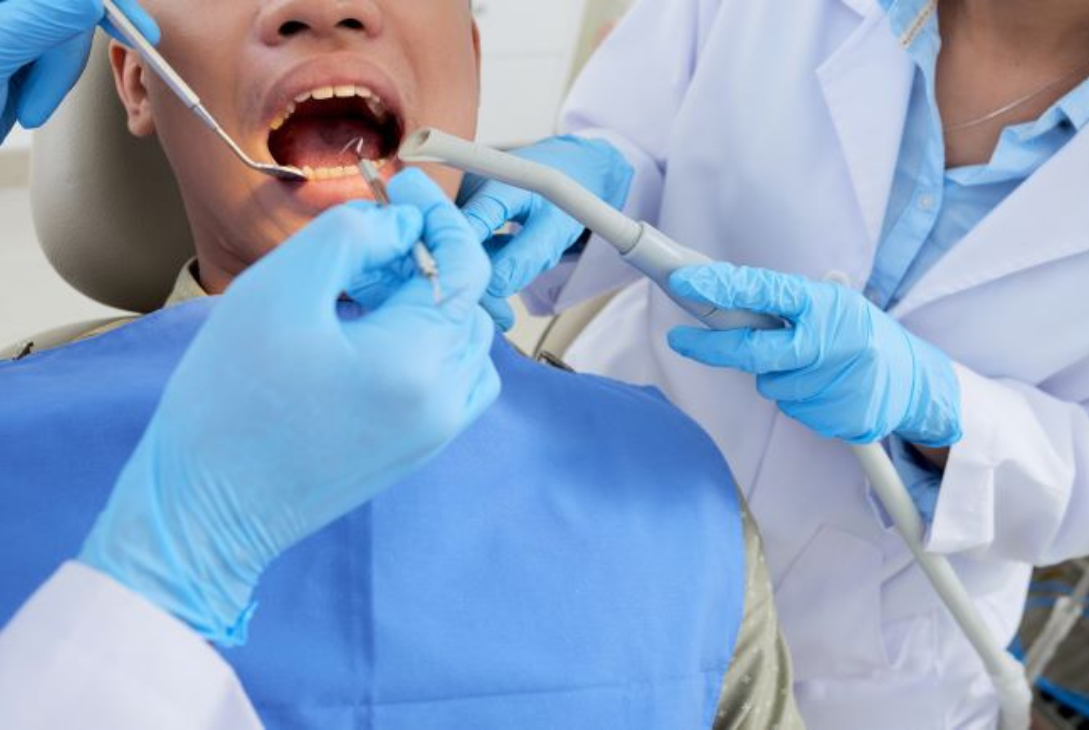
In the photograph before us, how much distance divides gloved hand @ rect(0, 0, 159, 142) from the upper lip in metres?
0.12

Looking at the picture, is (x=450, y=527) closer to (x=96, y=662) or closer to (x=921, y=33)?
(x=96, y=662)

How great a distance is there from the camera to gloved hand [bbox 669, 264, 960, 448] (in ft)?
3.42

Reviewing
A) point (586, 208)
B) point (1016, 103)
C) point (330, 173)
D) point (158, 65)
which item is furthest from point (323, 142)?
point (1016, 103)

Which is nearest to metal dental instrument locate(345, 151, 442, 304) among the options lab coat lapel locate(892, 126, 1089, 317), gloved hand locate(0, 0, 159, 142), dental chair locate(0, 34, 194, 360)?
gloved hand locate(0, 0, 159, 142)

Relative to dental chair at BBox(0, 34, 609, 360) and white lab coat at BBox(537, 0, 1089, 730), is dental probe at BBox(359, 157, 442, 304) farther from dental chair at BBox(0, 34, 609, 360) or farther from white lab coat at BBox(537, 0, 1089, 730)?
white lab coat at BBox(537, 0, 1089, 730)

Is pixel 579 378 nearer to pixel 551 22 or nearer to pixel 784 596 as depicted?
pixel 784 596

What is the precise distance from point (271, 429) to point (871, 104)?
799 millimetres

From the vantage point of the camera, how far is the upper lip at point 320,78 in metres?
1.01

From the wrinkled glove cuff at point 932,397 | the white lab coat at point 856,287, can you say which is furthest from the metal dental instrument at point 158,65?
the wrinkled glove cuff at point 932,397

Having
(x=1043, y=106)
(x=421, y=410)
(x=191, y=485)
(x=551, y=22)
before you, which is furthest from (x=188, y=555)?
(x=551, y=22)

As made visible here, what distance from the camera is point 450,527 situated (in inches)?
39.4

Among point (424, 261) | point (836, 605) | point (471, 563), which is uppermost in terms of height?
point (424, 261)

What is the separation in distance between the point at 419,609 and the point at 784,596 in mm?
599

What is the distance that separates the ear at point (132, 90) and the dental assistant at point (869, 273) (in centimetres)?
36
